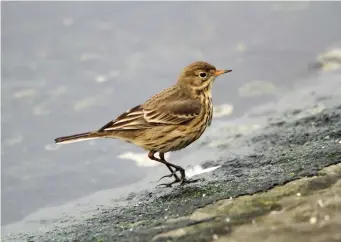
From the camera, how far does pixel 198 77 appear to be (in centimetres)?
810

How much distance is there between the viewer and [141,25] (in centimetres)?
1278

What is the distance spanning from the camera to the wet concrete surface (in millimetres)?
8844

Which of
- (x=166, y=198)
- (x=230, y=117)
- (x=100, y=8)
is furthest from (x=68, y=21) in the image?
(x=166, y=198)

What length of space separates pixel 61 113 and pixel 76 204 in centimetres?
261

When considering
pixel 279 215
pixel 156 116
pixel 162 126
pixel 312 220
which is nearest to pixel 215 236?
pixel 279 215

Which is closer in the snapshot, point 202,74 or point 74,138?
point 74,138

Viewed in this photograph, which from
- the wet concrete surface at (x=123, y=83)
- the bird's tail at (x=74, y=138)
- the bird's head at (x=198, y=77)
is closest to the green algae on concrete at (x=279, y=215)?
the wet concrete surface at (x=123, y=83)

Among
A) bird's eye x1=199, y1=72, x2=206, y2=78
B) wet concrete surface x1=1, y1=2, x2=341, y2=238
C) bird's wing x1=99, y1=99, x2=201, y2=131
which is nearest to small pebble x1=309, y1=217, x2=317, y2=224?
wet concrete surface x1=1, y1=2, x2=341, y2=238

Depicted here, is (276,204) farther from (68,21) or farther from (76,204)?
(68,21)

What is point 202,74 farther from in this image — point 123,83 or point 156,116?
point 123,83

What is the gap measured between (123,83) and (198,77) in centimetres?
357

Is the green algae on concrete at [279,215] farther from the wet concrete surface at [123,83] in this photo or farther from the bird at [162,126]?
the bird at [162,126]

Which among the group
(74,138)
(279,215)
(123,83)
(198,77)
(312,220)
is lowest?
(312,220)

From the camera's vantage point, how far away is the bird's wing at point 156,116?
764 cm
